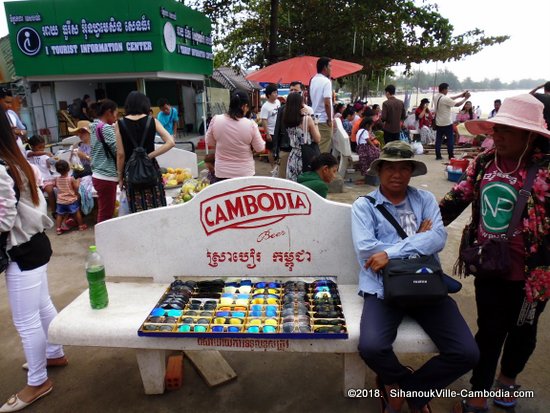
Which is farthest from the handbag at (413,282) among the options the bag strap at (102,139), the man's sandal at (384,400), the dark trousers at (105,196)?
the dark trousers at (105,196)

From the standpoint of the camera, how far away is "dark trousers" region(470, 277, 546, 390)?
7.27 feet

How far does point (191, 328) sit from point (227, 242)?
702mm

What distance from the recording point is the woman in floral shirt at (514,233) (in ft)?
6.69

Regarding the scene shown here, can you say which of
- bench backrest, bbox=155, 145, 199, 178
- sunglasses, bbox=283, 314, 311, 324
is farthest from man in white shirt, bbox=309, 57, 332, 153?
sunglasses, bbox=283, 314, 311, 324

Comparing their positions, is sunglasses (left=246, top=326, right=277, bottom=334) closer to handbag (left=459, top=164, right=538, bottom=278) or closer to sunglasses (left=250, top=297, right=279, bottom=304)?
sunglasses (left=250, top=297, right=279, bottom=304)

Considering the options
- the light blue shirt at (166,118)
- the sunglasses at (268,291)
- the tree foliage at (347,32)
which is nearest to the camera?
the sunglasses at (268,291)

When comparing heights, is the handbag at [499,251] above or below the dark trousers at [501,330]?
above

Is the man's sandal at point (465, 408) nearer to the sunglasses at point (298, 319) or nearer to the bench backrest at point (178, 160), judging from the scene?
the sunglasses at point (298, 319)

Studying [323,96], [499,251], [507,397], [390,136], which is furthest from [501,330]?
[390,136]

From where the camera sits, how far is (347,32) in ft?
54.4

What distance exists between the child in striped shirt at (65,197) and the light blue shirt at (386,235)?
4.46 meters

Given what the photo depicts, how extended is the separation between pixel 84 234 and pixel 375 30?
15.4m

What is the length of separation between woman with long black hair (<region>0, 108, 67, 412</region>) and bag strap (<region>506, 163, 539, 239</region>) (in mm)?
2513

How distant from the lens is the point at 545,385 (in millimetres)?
2541
